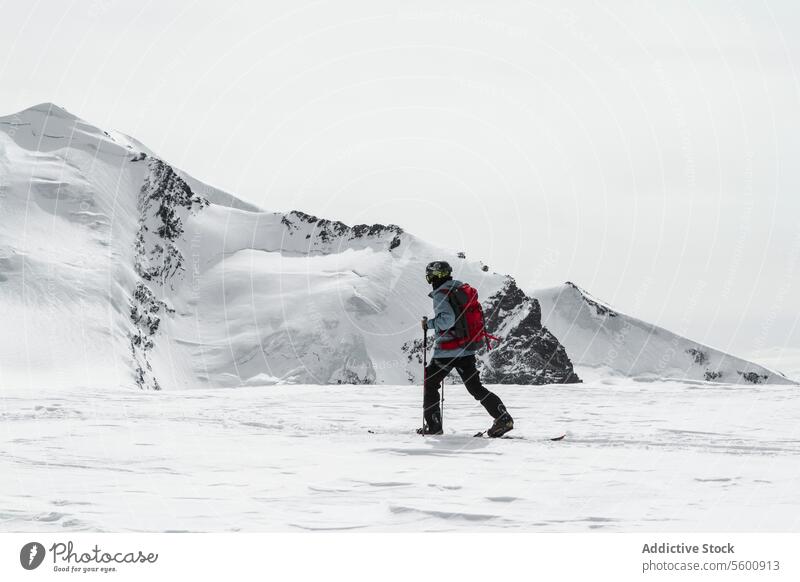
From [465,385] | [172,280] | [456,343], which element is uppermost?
[456,343]

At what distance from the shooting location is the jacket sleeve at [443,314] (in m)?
11.1

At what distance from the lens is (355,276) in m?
170

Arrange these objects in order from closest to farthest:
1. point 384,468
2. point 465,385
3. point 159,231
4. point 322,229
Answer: point 384,468 < point 465,385 < point 159,231 < point 322,229

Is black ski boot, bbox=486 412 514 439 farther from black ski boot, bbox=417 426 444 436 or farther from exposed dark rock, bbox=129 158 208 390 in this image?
exposed dark rock, bbox=129 158 208 390

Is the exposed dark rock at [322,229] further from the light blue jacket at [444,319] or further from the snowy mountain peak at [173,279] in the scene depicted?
the light blue jacket at [444,319]

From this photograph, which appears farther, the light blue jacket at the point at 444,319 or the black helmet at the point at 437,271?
the black helmet at the point at 437,271

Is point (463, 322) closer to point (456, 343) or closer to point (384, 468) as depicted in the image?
point (456, 343)

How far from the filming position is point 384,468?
347 inches

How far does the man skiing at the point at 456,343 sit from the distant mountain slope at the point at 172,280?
8106cm

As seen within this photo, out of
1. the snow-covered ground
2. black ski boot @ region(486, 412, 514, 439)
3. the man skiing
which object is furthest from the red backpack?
the snow-covered ground

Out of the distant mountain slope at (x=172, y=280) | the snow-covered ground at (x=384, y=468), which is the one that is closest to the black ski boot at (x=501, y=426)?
the snow-covered ground at (x=384, y=468)

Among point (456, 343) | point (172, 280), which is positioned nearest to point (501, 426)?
point (456, 343)

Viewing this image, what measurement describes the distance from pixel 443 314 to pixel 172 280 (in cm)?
17565

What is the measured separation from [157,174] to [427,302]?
196 ft
